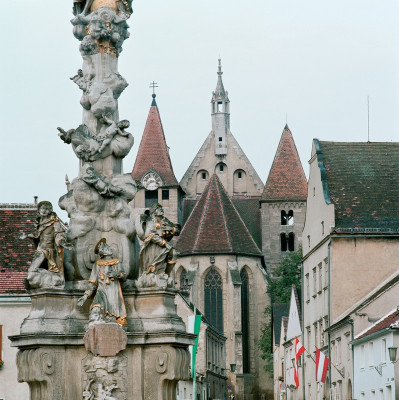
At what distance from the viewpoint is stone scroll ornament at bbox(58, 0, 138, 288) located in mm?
12375

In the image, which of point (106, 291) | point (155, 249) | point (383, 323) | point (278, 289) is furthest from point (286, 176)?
point (106, 291)

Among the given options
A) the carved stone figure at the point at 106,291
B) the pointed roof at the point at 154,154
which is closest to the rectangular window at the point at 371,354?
the carved stone figure at the point at 106,291

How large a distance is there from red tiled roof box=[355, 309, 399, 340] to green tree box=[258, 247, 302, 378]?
47.4m

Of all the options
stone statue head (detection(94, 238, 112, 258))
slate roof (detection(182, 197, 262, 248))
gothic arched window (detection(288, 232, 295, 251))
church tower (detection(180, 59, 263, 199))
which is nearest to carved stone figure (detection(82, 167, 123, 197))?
stone statue head (detection(94, 238, 112, 258))

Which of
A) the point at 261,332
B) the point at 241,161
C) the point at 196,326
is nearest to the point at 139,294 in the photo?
the point at 196,326

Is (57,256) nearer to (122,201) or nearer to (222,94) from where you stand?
(122,201)

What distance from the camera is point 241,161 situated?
4247 inches

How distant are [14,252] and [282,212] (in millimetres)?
69625

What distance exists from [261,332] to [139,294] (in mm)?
78628

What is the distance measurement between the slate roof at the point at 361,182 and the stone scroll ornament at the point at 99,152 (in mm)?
30227

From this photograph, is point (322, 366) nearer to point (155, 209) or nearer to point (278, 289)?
point (155, 209)

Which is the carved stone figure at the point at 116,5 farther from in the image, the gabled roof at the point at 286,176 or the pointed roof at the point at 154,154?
the gabled roof at the point at 286,176

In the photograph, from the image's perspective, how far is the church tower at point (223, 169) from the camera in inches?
4200

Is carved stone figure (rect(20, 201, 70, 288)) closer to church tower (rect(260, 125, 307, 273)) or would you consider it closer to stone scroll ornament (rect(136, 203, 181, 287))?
stone scroll ornament (rect(136, 203, 181, 287))
